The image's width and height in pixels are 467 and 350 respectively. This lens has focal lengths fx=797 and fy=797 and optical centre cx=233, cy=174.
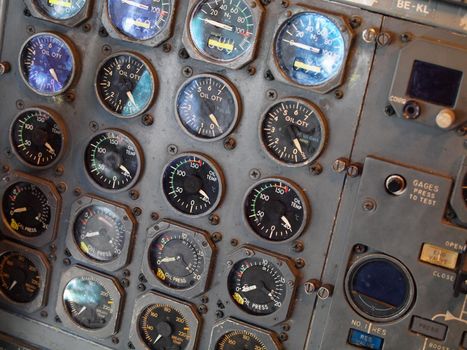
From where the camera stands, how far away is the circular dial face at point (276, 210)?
4324mm

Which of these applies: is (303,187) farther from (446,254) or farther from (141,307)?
(141,307)

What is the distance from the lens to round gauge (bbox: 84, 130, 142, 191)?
15.2 feet

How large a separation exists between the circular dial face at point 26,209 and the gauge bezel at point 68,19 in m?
1.00

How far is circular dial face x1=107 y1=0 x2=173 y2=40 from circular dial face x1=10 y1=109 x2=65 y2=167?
2.32 feet

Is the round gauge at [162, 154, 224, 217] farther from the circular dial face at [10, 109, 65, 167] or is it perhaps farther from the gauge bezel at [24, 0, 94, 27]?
the gauge bezel at [24, 0, 94, 27]

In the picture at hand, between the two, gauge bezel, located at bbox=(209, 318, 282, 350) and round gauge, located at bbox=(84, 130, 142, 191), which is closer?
gauge bezel, located at bbox=(209, 318, 282, 350)

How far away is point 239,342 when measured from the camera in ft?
15.1

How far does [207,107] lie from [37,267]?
1.53m

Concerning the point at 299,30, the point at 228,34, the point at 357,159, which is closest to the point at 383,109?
the point at 357,159

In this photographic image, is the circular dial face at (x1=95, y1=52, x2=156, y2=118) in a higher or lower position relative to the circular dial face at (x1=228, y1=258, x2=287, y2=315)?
higher

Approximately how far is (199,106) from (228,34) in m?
0.43

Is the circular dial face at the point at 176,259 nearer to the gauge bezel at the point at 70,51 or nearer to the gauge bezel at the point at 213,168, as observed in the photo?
the gauge bezel at the point at 213,168

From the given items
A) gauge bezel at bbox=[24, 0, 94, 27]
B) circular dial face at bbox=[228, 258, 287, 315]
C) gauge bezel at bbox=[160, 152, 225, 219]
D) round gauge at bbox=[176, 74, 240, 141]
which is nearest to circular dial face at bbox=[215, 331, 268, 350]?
circular dial face at bbox=[228, 258, 287, 315]

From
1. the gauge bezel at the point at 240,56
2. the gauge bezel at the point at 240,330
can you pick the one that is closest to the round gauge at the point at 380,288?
the gauge bezel at the point at 240,330
